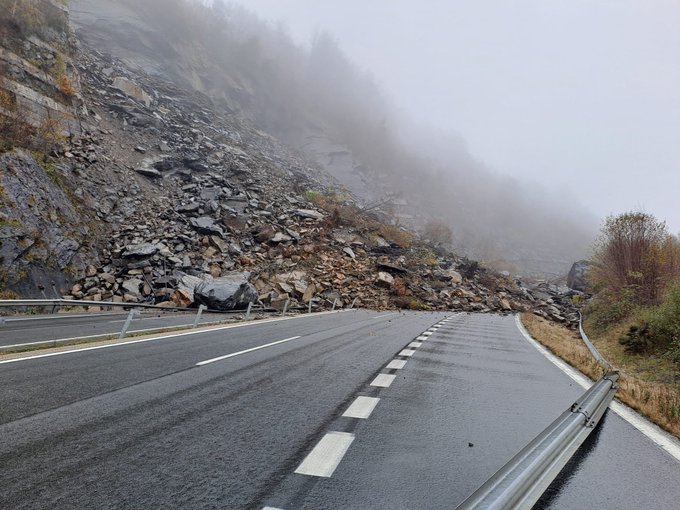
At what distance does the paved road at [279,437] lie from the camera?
2744 mm

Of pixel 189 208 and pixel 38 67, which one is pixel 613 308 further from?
pixel 38 67

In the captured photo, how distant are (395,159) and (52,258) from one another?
90.3 meters

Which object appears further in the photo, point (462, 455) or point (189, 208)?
point (189, 208)

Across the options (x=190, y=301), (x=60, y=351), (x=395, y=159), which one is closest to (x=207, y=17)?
(x=395, y=159)

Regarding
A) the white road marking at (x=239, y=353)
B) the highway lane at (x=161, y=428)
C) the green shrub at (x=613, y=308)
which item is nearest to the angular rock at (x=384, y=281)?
the green shrub at (x=613, y=308)

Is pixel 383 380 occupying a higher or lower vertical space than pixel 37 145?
lower

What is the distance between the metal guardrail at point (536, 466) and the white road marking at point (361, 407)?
1902 millimetres

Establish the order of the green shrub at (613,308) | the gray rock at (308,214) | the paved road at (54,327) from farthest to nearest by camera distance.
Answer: the gray rock at (308,214)
the green shrub at (613,308)
the paved road at (54,327)

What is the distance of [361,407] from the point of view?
482 centimetres

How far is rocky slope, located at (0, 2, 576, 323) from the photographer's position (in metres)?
21.7

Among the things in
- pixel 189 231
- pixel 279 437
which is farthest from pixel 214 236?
pixel 279 437

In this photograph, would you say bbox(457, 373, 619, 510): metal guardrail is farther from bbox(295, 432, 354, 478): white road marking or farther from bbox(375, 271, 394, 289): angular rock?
bbox(375, 271, 394, 289): angular rock

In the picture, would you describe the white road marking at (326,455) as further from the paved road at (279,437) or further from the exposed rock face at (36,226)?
the exposed rock face at (36,226)

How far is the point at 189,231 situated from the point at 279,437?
2755 centimetres
